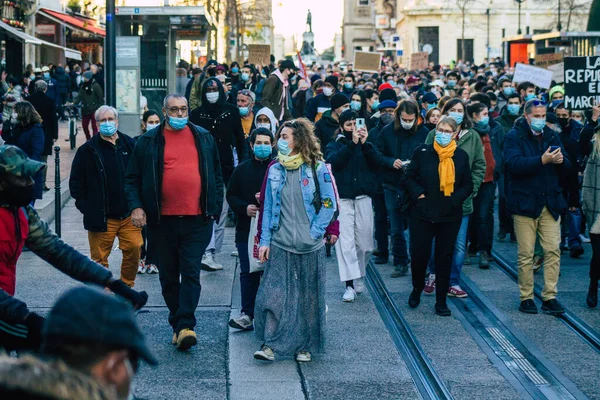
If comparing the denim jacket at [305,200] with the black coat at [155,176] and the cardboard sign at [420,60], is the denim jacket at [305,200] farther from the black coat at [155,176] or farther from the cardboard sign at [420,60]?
the cardboard sign at [420,60]

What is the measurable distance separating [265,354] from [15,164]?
2.99 metres

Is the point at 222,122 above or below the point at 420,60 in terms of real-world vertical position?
below

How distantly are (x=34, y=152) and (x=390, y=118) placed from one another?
4.41 metres

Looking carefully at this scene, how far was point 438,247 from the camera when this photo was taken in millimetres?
9477

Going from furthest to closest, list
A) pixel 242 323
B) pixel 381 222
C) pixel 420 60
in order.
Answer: pixel 420 60
pixel 381 222
pixel 242 323

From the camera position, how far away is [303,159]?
25.0 ft

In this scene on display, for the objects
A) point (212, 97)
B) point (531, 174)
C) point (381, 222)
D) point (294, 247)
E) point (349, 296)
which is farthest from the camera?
point (381, 222)

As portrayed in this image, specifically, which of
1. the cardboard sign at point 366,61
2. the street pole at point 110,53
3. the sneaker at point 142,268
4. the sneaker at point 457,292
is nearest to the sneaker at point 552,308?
the sneaker at point 457,292

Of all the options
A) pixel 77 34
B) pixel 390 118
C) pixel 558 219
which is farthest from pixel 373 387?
pixel 77 34

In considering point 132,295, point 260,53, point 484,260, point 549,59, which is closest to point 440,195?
point 484,260

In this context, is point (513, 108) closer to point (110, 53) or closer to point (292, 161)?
point (110, 53)

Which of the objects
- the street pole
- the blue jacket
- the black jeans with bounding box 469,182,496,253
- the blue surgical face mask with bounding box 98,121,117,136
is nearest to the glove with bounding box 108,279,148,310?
the blue surgical face mask with bounding box 98,121,117,136

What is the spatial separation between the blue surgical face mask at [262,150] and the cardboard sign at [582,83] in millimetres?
5254

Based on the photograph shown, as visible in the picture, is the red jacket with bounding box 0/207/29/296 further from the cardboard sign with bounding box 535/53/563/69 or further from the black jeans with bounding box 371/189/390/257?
the cardboard sign with bounding box 535/53/563/69
